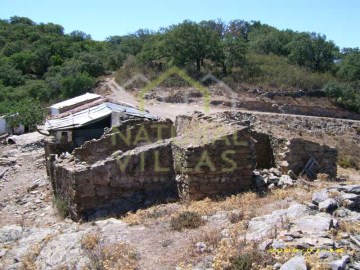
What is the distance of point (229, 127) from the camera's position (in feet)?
28.2

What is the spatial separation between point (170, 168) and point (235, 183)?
135 centimetres

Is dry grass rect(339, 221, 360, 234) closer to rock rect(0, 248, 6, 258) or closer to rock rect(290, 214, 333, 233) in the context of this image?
rock rect(290, 214, 333, 233)

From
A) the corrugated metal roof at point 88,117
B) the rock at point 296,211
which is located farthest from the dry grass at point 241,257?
→ the corrugated metal roof at point 88,117

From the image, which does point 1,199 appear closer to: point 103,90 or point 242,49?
point 103,90

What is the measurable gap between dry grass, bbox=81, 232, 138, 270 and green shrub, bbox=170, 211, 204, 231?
Result: 0.87 meters

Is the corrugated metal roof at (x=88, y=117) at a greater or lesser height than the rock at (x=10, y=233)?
greater

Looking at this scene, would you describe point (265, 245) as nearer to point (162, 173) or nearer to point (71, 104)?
point (162, 173)

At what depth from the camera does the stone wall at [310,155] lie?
10.8 meters

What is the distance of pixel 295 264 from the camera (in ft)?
14.2

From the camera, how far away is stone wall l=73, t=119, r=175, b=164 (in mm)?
10422

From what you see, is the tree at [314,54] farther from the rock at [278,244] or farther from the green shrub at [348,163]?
the rock at [278,244]

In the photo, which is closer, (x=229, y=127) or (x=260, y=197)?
(x=260, y=197)

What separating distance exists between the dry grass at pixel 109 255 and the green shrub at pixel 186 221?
2.84 ft

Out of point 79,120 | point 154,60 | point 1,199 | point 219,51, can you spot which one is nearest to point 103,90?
point 154,60
